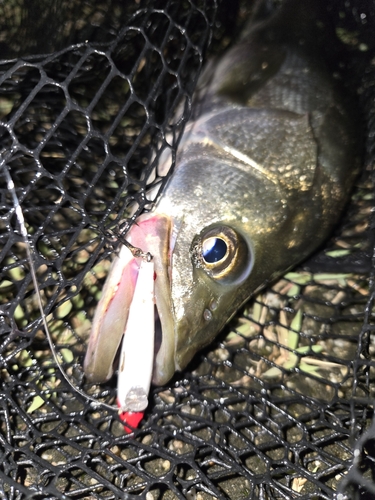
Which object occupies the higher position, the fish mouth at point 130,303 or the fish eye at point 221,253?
the fish eye at point 221,253

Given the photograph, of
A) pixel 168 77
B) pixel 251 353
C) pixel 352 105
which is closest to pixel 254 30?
pixel 168 77

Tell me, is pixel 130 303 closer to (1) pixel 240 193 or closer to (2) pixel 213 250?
(2) pixel 213 250

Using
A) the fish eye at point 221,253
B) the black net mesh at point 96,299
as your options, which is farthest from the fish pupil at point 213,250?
the black net mesh at point 96,299

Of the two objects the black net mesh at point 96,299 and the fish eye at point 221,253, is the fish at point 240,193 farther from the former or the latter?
the black net mesh at point 96,299

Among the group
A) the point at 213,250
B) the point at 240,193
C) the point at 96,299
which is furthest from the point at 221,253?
the point at 96,299

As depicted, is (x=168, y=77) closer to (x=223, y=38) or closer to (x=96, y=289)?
(x=223, y=38)
